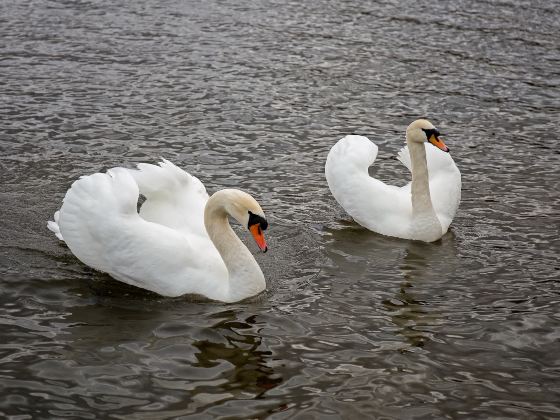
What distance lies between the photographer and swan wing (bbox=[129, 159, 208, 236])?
954cm

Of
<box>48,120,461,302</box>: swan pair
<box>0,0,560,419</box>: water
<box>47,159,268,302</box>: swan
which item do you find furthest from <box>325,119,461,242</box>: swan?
<box>47,159,268,302</box>: swan

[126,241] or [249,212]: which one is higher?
[249,212]

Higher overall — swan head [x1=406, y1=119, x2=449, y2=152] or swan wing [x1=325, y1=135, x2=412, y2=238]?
swan head [x1=406, y1=119, x2=449, y2=152]

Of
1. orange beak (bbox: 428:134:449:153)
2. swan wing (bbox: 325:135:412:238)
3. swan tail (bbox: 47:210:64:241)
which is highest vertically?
orange beak (bbox: 428:134:449:153)

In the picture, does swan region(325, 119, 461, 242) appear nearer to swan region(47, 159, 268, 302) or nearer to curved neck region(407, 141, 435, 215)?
curved neck region(407, 141, 435, 215)

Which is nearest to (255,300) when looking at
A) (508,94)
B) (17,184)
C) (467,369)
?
Result: (467,369)

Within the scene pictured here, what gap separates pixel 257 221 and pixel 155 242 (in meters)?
0.92

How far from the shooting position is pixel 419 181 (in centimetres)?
1100

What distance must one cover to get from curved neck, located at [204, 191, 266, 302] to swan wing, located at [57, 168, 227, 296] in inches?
5.5

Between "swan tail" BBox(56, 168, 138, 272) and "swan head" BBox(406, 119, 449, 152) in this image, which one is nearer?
"swan tail" BBox(56, 168, 138, 272)

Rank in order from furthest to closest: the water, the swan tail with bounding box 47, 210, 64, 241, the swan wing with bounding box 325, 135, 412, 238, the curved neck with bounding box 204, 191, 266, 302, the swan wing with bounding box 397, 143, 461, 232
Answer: the swan wing with bounding box 397, 143, 461, 232, the swan wing with bounding box 325, 135, 412, 238, the swan tail with bounding box 47, 210, 64, 241, the curved neck with bounding box 204, 191, 266, 302, the water

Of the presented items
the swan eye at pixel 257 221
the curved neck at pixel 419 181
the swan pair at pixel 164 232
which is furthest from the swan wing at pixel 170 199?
the curved neck at pixel 419 181

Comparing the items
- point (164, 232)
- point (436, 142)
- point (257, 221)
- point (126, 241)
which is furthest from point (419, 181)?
point (126, 241)

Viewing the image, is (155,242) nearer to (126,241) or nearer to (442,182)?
(126,241)
